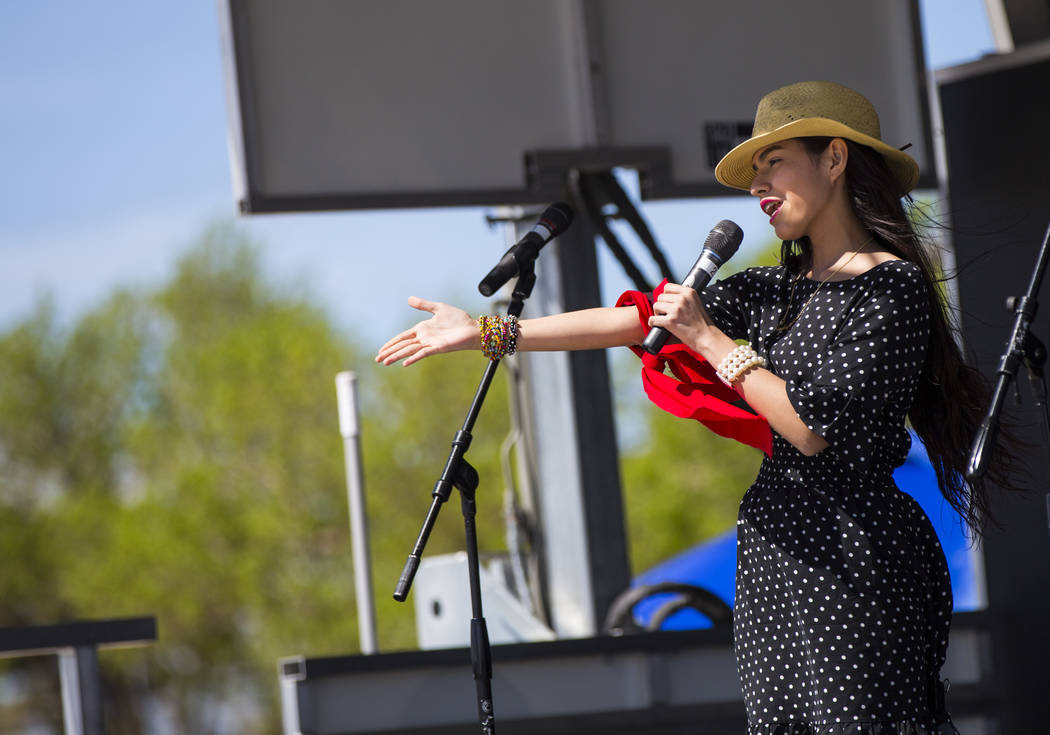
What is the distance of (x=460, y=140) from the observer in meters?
3.52

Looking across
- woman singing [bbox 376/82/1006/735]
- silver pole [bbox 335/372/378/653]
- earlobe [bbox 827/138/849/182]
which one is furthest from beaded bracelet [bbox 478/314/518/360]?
silver pole [bbox 335/372/378/653]

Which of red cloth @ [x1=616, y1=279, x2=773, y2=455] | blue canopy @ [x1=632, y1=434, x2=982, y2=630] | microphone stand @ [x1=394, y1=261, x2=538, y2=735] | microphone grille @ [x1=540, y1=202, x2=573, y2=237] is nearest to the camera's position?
red cloth @ [x1=616, y1=279, x2=773, y2=455]

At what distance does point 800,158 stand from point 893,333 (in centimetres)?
29

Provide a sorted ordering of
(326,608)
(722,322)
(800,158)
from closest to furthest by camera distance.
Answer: (800,158)
(722,322)
(326,608)

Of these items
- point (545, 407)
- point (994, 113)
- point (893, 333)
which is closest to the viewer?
point (893, 333)

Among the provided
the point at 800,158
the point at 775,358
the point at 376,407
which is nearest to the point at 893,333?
the point at 775,358

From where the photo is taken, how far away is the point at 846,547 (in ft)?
5.45

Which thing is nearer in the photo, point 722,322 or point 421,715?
point 722,322

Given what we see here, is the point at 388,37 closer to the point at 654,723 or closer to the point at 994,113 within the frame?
the point at 994,113

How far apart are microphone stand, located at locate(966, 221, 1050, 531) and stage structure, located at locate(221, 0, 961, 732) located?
160 cm

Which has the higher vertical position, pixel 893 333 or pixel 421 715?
pixel 893 333

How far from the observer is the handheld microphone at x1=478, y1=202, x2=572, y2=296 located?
2.07 m

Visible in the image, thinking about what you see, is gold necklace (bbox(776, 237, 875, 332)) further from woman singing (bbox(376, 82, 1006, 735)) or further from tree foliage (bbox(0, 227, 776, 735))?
tree foliage (bbox(0, 227, 776, 735))

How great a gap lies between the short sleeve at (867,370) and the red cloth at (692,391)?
0.09 m
